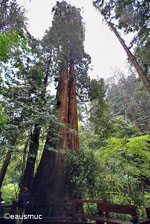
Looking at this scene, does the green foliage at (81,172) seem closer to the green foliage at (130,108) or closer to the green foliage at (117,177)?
the green foliage at (117,177)


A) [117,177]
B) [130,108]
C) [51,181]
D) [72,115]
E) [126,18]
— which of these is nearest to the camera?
[117,177]

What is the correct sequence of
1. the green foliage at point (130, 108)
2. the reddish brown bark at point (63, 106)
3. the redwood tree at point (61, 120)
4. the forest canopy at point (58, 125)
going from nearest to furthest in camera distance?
the forest canopy at point (58, 125)
the redwood tree at point (61, 120)
the reddish brown bark at point (63, 106)
the green foliage at point (130, 108)

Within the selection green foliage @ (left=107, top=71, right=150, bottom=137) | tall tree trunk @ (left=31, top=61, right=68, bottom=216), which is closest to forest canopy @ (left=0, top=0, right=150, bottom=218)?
tall tree trunk @ (left=31, top=61, right=68, bottom=216)

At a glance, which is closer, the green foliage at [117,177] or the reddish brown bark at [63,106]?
the green foliage at [117,177]

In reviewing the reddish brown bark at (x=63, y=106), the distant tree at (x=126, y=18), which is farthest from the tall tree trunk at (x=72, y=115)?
the distant tree at (x=126, y=18)

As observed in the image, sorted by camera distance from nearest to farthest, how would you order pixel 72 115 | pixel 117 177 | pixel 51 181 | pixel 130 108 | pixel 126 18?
pixel 117 177 → pixel 51 181 → pixel 126 18 → pixel 72 115 → pixel 130 108

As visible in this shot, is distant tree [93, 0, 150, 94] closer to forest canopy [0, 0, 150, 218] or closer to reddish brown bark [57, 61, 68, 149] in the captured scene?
forest canopy [0, 0, 150, 218]

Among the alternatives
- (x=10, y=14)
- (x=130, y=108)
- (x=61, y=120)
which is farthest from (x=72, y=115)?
(x=130, y=108)

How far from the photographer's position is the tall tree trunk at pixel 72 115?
21.9 feet

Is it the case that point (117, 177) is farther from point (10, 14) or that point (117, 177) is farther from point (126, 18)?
point (10, 14)

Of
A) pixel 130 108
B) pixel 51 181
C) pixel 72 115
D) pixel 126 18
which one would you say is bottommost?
pixel 51 181

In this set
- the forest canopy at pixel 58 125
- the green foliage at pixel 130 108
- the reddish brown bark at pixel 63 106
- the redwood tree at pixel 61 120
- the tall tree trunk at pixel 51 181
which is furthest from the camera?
the green foliage at pixel 130 108

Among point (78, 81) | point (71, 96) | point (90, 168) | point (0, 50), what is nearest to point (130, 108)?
point (78, 81)

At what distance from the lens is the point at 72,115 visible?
25.3 feet
